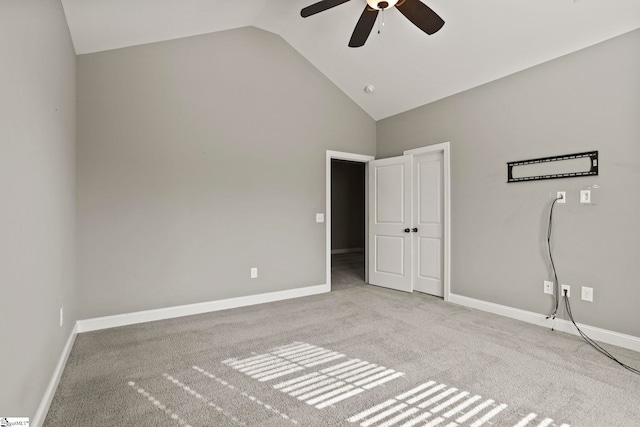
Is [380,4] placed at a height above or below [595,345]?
above

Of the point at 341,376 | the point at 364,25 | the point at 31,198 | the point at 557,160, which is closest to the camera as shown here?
the point at 31,198

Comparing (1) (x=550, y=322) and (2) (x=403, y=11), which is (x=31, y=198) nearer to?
(2) (x=403, y=11)

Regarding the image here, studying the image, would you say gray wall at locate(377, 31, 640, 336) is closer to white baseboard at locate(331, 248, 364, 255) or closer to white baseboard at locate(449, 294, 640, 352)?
white baseboard at locate(449, 294, 640, 352)

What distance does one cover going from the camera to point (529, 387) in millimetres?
2137

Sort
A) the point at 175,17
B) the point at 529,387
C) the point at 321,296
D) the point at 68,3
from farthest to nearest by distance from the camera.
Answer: the point at 321,296 < the point at 175,17 < the point at 68,3 < the point at 529,387

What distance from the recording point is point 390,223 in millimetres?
4871

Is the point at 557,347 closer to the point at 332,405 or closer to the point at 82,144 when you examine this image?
the point at 332,405

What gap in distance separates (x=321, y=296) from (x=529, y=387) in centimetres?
270

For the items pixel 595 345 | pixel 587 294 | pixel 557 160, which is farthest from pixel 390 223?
pixel 595 345

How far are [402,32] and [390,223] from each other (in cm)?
251

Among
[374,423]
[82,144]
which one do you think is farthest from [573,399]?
[82,144]

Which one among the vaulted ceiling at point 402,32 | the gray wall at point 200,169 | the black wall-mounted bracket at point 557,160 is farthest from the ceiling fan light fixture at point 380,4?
the black wall-mounted bracket at point 557,160

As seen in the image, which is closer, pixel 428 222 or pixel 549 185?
pixel 549 185

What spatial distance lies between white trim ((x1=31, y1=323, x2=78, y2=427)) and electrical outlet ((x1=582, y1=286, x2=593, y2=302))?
4.13 m
